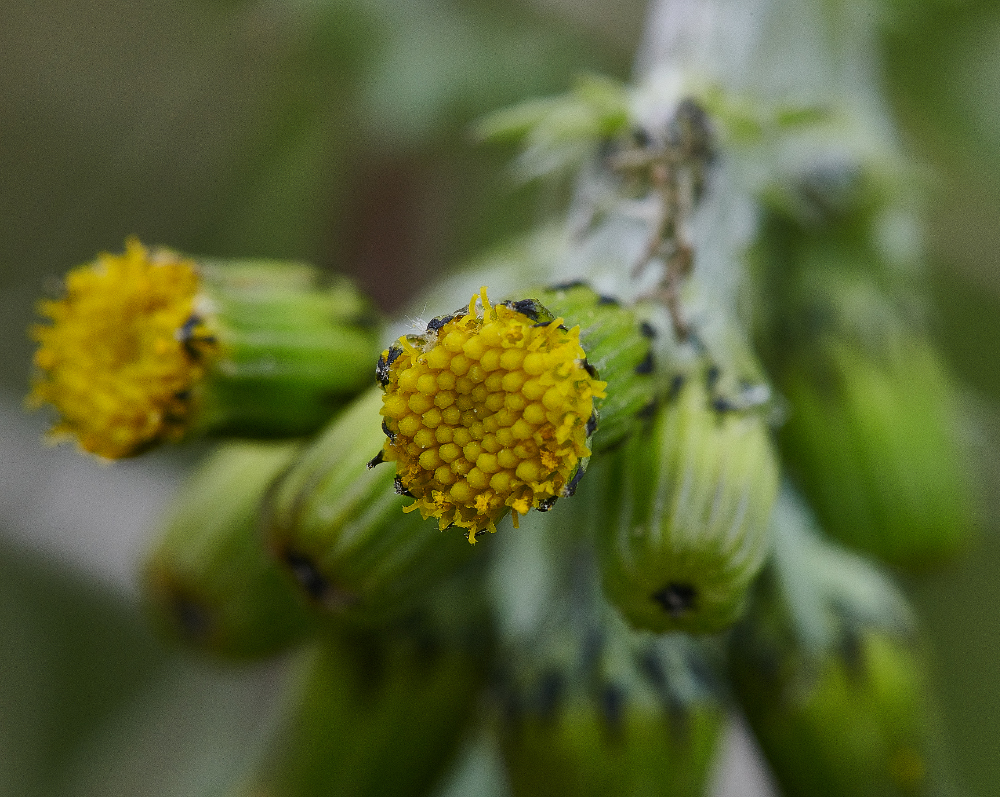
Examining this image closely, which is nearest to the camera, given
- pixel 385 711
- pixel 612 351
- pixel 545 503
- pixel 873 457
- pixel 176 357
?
pixel 545 503

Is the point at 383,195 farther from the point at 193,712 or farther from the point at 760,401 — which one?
the point at 760,401

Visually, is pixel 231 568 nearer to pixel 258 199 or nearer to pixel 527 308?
pixel 527 308

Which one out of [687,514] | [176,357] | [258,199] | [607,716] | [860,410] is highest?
[258,199]

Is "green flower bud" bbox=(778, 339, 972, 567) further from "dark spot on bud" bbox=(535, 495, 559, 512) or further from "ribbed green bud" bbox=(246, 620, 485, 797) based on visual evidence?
"dark spot on bud" bbox=(535, 495, 559, 512)

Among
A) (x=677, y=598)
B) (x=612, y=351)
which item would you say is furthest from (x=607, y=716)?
(x=612, y=351)

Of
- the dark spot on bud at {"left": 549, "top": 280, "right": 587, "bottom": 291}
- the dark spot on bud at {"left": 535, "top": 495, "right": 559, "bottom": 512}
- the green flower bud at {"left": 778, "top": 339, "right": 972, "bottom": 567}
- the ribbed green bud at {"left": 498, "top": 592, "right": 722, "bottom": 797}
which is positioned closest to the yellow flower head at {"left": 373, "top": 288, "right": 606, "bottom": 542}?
the dark spot on bud at {"left": 535, "top": 495, "right": 559, "bottom": 512}

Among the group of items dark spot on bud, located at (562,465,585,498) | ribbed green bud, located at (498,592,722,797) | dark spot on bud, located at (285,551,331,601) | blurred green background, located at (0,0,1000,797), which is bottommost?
ribbed green bud, located at (498,592,722,797)

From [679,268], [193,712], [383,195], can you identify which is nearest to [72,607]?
[193,712]
